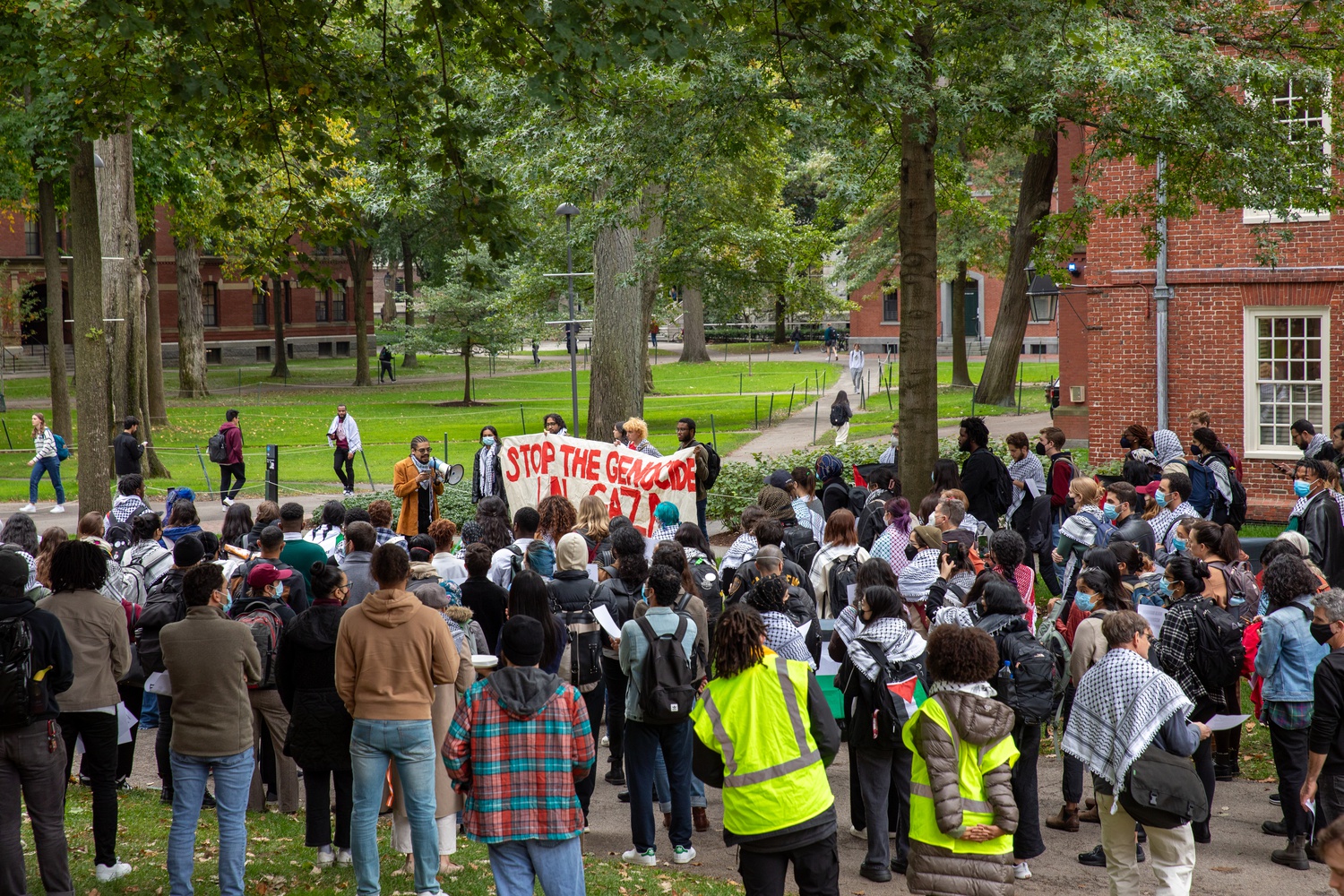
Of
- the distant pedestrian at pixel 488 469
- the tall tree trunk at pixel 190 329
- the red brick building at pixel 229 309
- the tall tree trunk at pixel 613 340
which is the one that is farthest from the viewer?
the red brick building at pixel 229 309

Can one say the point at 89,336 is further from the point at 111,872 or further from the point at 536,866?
the point at 536,866

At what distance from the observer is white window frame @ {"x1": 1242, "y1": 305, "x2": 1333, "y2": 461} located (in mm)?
19781

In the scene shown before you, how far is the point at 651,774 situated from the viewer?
7387 mm

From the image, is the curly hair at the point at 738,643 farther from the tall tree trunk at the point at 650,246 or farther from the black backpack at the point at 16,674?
the tall tree trunk at the point at 650,246

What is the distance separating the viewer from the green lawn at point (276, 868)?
263 inches

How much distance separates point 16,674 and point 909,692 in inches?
173

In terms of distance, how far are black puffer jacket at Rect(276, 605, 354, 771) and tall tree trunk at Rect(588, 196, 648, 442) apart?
18.2m

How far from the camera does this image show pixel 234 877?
627 cm

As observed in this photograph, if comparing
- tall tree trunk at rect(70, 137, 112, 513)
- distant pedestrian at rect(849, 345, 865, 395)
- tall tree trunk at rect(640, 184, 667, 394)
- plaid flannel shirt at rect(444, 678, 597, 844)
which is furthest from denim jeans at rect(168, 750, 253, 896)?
distant pedestrian at rect(849, 345, 865, 395)

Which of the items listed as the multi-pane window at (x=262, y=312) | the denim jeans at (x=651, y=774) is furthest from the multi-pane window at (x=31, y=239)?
the denim jeans at (x=651, y=774)

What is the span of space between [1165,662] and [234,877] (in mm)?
5196

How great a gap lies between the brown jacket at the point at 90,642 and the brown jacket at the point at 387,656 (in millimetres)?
1432

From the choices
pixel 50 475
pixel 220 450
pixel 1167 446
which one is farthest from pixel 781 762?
pixel 50 475

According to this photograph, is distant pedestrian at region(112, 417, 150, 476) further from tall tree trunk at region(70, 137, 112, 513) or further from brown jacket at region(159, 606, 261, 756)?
brown jacket at region(159, 606, 261, 756)
